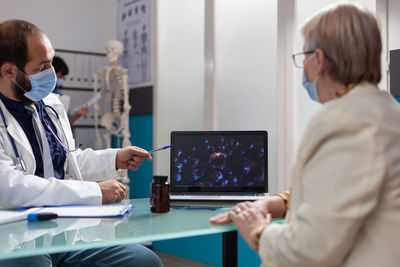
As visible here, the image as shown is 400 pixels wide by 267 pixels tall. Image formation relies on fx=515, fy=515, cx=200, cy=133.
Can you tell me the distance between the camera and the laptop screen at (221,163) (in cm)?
194

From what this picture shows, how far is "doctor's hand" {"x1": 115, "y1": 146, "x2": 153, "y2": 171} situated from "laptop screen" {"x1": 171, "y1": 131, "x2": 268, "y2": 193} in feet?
0.72

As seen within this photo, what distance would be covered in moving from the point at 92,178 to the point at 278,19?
1700 mm

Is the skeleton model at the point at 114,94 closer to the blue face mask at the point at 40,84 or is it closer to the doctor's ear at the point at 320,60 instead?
the blue face mask at the point at 40,84

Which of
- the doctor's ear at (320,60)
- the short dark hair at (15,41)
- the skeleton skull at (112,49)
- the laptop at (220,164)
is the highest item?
the skeleton skull at (112,49)

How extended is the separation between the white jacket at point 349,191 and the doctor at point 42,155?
2.92ft

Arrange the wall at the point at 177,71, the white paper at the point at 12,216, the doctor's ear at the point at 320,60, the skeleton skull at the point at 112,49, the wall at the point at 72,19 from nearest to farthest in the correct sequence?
the doctor's ear at the point at 320,60
the white paper at the point at 12,216
the wall at the point at 177,71
the skeleton skull at the point at 112,49
the wall at the point at 72,19

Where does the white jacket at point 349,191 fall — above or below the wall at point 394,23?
below

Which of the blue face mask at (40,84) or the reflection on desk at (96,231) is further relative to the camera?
the blue face mask at (40,84)

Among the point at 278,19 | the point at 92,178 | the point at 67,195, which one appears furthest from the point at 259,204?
the point at 278,19

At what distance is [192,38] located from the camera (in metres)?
4.24

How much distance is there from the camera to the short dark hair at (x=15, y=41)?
2.04m

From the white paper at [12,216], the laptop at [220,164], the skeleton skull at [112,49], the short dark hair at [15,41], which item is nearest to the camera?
the white paper at [12,216]

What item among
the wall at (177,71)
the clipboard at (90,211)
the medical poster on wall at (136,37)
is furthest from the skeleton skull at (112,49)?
the clipboard at (90,211)

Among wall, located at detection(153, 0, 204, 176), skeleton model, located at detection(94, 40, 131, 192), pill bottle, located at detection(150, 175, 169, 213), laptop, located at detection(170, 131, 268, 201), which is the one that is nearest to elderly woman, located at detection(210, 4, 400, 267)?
pill bottle, located at detection(150, 175, 169, 213)
